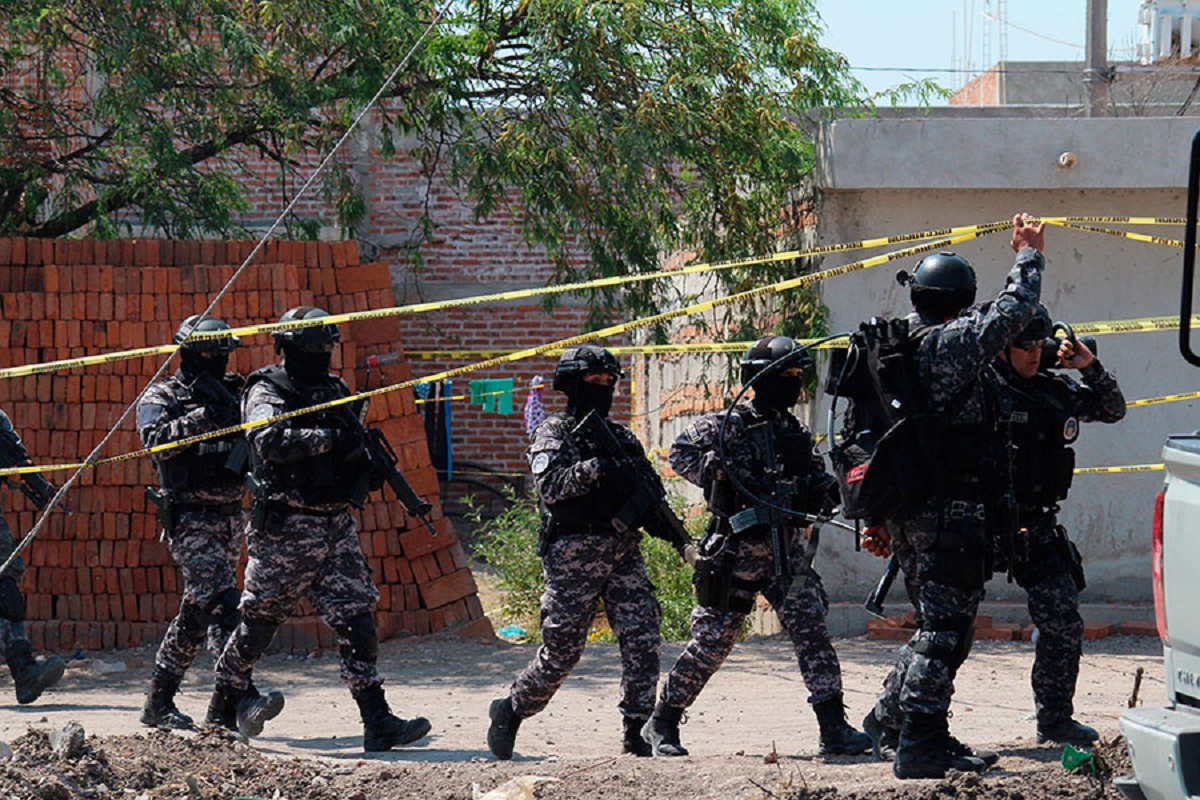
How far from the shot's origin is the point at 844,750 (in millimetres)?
6422

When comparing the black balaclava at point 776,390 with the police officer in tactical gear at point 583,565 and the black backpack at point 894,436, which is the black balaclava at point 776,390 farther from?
the black backpack at point 894,436

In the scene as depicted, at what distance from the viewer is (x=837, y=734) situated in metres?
6.43

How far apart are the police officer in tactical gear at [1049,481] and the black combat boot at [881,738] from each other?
556mm

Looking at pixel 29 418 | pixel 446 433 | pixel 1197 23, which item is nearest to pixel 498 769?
pixel 29 418

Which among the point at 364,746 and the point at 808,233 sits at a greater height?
the point at 808,233

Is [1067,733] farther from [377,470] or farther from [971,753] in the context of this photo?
[377,470]

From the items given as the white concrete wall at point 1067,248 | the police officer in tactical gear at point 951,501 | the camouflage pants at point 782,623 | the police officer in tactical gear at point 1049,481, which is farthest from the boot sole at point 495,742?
the white concrete wall at point 1067,248

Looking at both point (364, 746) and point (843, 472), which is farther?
point (364, 746)

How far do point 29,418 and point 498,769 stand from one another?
5133 mm

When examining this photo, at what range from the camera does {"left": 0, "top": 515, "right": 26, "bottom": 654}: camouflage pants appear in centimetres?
817

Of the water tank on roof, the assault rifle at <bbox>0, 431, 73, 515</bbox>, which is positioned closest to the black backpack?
the assault rifle at <bbox>0, 431, 73, 515</bbox>

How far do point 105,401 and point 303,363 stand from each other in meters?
3.38

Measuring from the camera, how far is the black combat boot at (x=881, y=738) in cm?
605

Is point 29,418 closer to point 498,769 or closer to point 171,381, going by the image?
point 171,381
